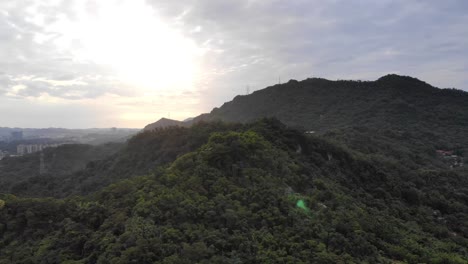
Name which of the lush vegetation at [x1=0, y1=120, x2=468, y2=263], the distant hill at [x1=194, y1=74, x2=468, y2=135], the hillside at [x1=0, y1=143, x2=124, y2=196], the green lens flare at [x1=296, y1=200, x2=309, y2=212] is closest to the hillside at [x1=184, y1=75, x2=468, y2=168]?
the distant hill at [x1=194, y1=74, x2=468, y2=135]

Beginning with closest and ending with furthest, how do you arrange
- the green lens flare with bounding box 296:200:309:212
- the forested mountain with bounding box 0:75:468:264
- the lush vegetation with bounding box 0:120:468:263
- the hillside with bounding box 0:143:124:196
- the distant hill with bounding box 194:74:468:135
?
the lush vegetation with bounding box 0:120:468:263 < the forested mountain with bounding box 0:75:468:264 < the green lens flare with bounding box 296:200:309:212 < the hillside with bounding box 0:143:124:196 < the distant hill with bounding box 194:74:468:135

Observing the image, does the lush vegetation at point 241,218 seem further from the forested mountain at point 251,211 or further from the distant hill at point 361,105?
the distant hill at point 361,105

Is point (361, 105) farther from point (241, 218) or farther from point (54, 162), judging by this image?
point (241, 218)

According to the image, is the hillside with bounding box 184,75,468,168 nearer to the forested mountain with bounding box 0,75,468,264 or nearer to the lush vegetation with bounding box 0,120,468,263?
the forested mountain with bounding box 0,75,468,264

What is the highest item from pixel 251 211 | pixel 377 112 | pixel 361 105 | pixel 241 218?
pixel 361 105

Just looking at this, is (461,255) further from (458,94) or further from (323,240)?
(458,94)

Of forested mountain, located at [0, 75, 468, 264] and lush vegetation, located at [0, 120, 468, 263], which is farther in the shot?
forested mountain, located at [0, 75, 468, 264]

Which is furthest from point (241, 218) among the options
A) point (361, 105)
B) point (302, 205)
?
point (361, 105)

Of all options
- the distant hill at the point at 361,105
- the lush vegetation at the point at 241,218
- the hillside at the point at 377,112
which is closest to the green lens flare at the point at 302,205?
the lush vegetation at the point at 241,218
